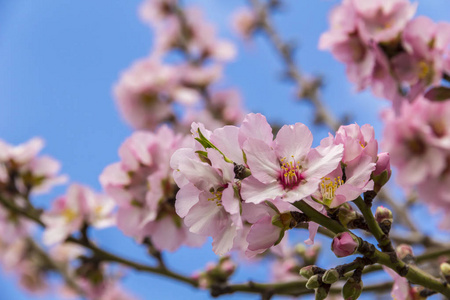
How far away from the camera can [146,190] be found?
1.65 m

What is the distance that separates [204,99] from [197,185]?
3318 mm

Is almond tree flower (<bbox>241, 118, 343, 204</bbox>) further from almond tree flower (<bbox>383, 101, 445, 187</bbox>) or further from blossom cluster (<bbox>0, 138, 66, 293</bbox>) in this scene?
blossom cluster (<bbox>0, 138, 66, 293</bbox>)

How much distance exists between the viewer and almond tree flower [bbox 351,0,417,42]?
1.72 metres

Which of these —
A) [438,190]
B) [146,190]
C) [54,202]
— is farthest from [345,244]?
[54,202]

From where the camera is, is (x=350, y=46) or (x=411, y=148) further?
(x=411, y=148)

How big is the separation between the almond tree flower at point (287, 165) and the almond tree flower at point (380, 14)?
994mm

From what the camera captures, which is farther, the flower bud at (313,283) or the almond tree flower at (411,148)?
the almond tree flower at (411,148)

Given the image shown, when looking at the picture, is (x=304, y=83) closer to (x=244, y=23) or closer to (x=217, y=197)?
(x=244, y=23)

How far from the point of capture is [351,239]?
31.4 inches

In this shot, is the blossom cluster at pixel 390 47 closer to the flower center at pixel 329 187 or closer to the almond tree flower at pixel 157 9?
the flower center at pixel 329 187

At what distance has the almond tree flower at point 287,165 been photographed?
82 cm

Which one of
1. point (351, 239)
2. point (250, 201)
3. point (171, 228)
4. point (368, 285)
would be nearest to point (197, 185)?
point (250, 201)

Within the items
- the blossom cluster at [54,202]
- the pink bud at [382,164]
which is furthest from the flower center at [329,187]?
the blossom cluster at [54,202]

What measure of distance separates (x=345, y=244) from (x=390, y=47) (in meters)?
1.12
